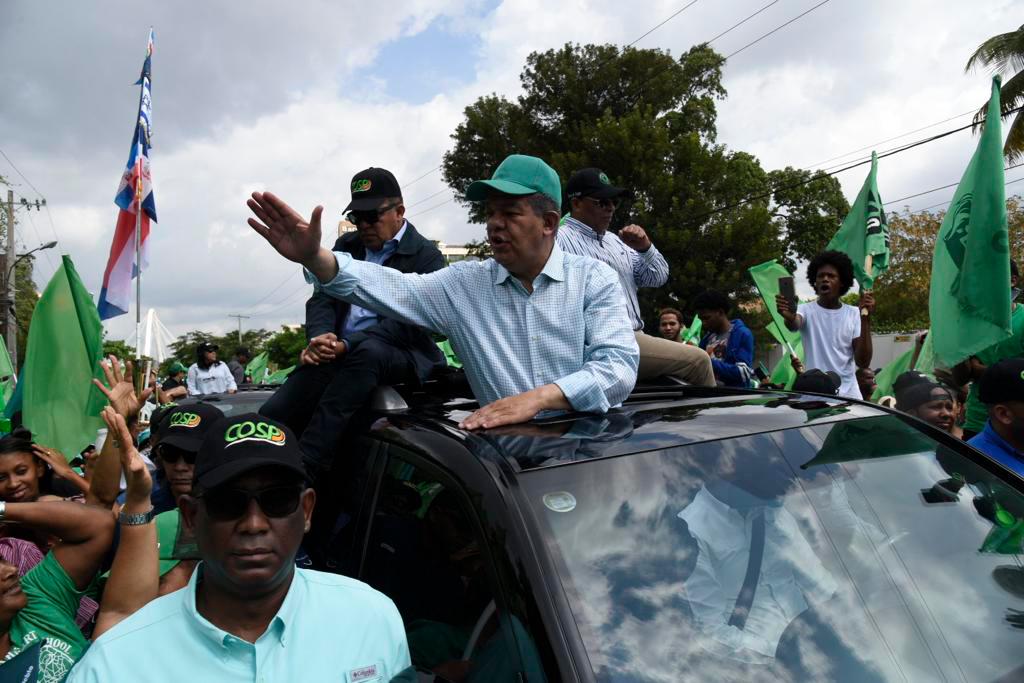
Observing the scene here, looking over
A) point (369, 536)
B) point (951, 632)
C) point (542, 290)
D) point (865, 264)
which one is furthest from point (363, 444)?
point (865, 264)

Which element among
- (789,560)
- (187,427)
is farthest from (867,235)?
(187,427)

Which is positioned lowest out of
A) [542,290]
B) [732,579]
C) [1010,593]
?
[1010,593]

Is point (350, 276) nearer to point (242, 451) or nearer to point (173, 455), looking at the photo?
point (173, 455)

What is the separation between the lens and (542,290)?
2863 mm

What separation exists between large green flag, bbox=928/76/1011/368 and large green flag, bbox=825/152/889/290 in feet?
5.44

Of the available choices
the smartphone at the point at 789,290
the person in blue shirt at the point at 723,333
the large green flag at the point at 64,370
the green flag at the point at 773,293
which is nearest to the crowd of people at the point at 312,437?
the large green flag at the point at 64,370

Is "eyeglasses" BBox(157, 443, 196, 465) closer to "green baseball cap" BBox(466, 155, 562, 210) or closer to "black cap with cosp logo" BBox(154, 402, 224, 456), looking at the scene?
"black cap with cosp logo" BBox(154, 402, 224, 456)

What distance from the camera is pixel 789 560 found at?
194 centimetres

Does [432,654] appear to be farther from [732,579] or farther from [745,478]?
[745,478]

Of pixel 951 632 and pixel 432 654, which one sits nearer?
pixel 951 632

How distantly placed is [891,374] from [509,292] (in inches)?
230

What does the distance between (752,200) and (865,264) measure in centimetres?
1985

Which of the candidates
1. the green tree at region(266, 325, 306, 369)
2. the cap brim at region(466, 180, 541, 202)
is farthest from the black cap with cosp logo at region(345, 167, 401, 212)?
the green tree at region(266, 325, 306, 369)

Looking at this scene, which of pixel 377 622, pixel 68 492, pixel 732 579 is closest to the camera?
pixel 377 622
